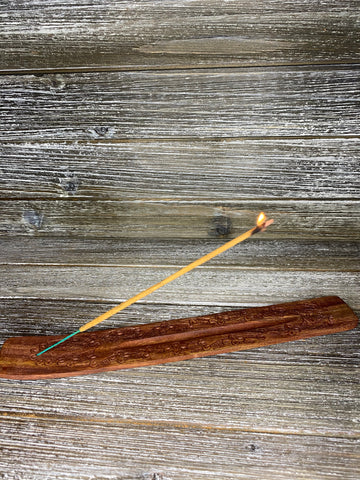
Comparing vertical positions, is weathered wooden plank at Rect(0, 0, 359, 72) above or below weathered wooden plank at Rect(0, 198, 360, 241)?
above

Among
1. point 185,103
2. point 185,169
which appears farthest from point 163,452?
point 185,103

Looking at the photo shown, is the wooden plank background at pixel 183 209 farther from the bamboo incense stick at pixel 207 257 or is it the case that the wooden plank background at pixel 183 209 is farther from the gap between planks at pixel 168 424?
the bamboo incense stick at pixel 207 257

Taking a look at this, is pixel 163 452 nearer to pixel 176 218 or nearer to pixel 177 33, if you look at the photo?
pixel 176 218

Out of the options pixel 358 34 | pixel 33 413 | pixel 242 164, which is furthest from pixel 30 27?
pixel 33 413

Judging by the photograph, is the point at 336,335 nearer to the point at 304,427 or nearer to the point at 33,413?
the point at 304,427

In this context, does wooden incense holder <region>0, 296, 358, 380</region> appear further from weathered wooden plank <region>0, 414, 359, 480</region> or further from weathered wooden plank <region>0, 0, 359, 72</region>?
weathered wooden plank <region>0, 0, 359, 72</region>

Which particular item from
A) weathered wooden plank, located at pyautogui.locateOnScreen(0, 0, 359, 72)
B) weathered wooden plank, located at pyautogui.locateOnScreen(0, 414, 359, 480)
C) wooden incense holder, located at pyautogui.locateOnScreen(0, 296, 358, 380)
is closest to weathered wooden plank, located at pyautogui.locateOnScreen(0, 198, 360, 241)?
wooden incense holder, located at pyautogui.locateOnScreen(0, 296, 358, 380)
